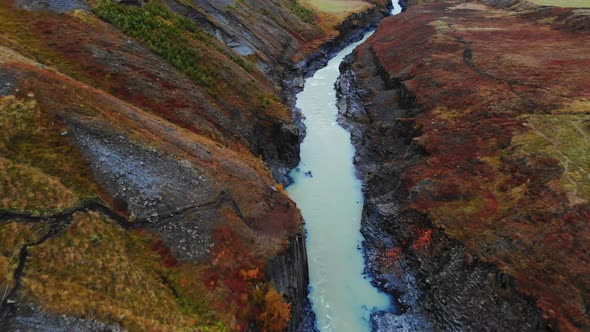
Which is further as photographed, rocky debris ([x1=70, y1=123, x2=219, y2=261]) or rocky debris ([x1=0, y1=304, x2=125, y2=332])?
rocky debris ([x1=70, y1=123, x2=219, y2=261])

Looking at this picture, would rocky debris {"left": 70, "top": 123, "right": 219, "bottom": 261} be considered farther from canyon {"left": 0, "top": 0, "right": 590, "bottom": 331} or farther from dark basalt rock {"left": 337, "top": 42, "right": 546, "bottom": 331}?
dark basalt rock {"left": 337, "top": 42, "right": 546, "bottom": 331}

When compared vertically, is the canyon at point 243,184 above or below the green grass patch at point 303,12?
above

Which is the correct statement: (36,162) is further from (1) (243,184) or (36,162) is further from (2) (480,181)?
(2) (480,181)

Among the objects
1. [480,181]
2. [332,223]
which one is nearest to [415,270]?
[332,223]

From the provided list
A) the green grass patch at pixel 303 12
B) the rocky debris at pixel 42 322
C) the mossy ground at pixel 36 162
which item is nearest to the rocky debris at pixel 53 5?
the mossy ground at pixel 36 162

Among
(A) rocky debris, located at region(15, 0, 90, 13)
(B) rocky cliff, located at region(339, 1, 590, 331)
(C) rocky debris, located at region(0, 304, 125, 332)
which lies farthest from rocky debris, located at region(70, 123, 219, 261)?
(A) rocky debris, located at region(15, 0, 90, 13)

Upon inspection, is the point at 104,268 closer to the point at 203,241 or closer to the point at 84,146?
the point at 203,241

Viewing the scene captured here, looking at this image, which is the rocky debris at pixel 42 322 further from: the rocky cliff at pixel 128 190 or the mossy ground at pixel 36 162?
the mossy ground at pixel 36 162
